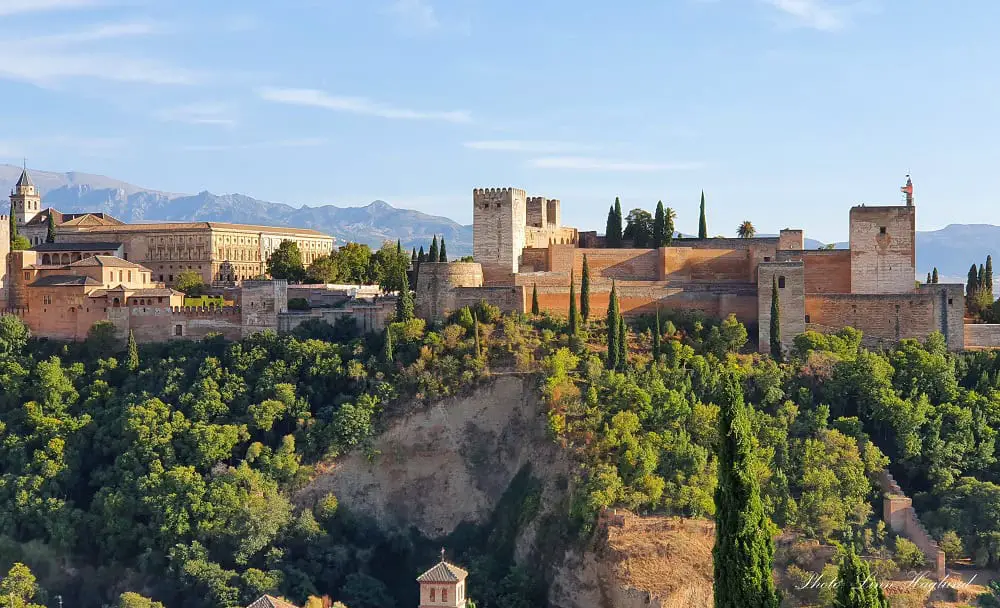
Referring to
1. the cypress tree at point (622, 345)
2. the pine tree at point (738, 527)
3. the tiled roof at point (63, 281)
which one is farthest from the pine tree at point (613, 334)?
the tiled roof at point (63, 281)

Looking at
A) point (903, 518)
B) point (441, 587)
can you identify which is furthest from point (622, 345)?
point (441, 587)

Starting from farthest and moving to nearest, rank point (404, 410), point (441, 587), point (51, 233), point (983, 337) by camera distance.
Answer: point (51, 233) → point (983, 337) → point (404, 410) → point (441, 587)

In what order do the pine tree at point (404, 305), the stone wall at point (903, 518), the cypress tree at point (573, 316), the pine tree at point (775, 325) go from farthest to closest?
the pine tree at point (404, 305) < the cypress tree at point (573, 316) < the pine tree at point (775, 325) < the stone wall at point (903, 518)

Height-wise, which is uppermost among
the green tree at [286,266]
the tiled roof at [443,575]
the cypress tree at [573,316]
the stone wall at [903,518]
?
the green tree at [286,266]

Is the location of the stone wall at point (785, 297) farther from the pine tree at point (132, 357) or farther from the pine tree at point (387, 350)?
the pine tree at point (132, 357)

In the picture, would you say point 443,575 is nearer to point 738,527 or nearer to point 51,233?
point 738,527

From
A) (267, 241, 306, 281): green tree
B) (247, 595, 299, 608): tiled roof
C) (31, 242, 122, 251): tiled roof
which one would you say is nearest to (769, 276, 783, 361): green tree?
(247, 595, 299, 608): tiled roof

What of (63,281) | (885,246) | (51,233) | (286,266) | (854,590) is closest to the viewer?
(854,590)
